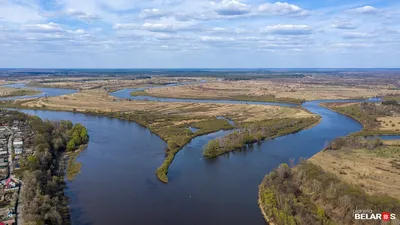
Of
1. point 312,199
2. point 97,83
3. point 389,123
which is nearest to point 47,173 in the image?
point 312,199

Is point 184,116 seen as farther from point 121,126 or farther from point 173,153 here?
point 173,153

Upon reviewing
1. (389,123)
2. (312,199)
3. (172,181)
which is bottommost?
(172,181)

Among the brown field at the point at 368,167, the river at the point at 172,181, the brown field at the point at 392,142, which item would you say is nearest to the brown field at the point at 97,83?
the river at the point at 172,181

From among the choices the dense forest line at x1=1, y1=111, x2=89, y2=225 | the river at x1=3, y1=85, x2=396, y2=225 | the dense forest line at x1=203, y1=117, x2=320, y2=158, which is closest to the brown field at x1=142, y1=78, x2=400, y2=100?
the dense forest line at x1=203, y1=117, x2=320, y2=158

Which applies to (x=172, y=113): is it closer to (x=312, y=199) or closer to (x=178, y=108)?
(x=178, y=108)

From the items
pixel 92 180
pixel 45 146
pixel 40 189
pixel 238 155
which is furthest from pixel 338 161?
pixel 45 146

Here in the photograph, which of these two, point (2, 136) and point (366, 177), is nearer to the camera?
point (366, 177)
